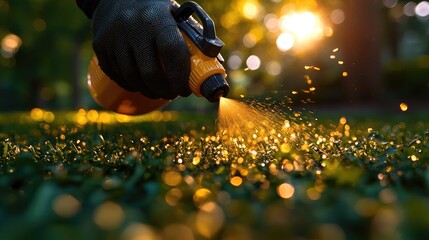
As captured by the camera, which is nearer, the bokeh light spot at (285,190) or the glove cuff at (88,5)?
the bokeh light spot at (285,190)

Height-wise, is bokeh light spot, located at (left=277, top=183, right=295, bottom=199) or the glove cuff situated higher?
bokeh light spot, located at (left=277, top=183, right=295, bottom=199)

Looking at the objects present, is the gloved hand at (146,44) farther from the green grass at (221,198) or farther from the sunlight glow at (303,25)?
the sunlight glow at (303,25)

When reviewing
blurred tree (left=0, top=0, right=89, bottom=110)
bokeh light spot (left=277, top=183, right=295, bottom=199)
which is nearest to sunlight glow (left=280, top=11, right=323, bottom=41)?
blurred tree (left=0, top=0, right=89, bottom=110)

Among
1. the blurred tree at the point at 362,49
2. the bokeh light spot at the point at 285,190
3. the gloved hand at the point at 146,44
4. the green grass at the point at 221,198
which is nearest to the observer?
the green grass at the point at 221,198

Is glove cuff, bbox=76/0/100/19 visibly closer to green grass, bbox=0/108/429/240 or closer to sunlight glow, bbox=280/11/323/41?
green grass, bbox=0/108/429/240

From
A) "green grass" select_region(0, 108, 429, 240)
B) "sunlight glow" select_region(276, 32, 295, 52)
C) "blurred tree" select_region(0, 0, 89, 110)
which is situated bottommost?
"blurred tree" select_region(0, 0, 89, 110)

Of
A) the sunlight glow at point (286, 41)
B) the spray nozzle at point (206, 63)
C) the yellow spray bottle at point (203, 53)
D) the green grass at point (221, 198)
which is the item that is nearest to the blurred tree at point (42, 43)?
the sunlight glow at point (286, 41)

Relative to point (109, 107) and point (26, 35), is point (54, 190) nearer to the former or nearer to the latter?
point (109, 107)

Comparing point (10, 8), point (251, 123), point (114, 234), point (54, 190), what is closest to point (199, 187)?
point (54, 190)
